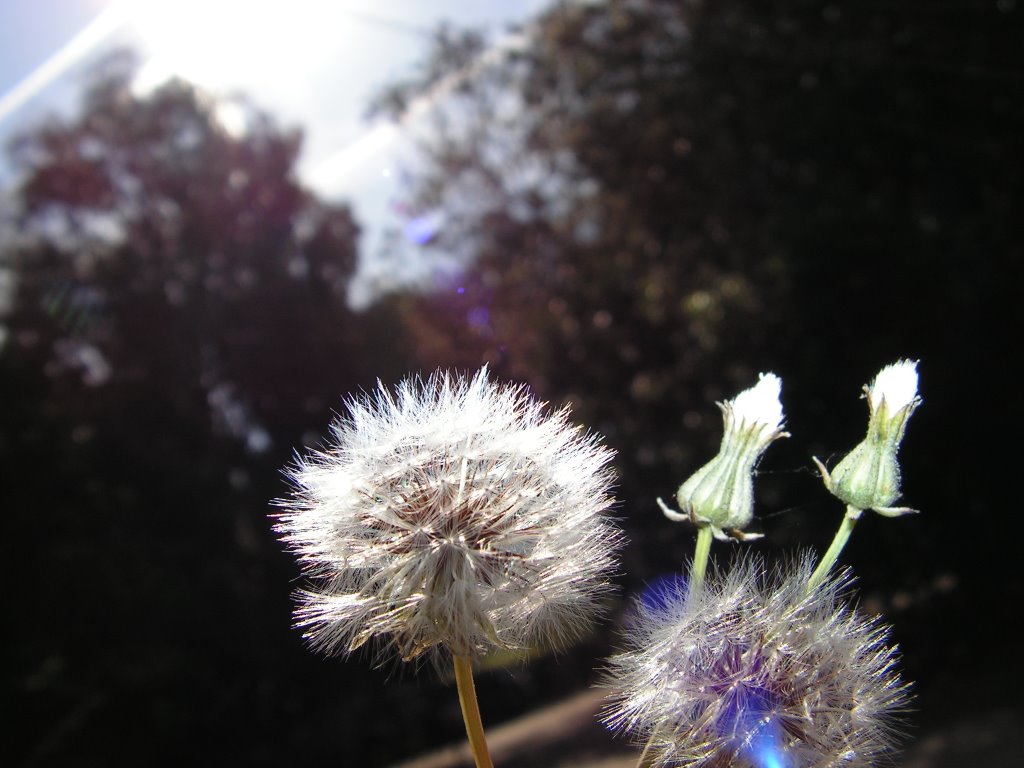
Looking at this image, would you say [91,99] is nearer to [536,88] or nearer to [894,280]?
[536,88]

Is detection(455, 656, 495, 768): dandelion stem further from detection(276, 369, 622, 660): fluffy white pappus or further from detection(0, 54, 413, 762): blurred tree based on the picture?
detection(0, 54, 413, 762): blurred tree

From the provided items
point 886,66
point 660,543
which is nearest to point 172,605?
point 660,543

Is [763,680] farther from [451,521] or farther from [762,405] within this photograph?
[451,521]

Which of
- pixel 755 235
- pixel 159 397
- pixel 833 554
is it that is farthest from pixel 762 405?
pixel 159 397

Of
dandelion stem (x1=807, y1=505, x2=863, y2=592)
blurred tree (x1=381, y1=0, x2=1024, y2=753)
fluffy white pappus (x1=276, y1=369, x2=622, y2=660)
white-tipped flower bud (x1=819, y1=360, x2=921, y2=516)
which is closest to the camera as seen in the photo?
dandelion stem (x1=807, y1=505, x2=863, y2=592)

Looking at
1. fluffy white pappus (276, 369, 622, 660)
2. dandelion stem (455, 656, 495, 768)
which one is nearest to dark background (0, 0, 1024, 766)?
fluffy white pappus (276, 369, 622, 660)
